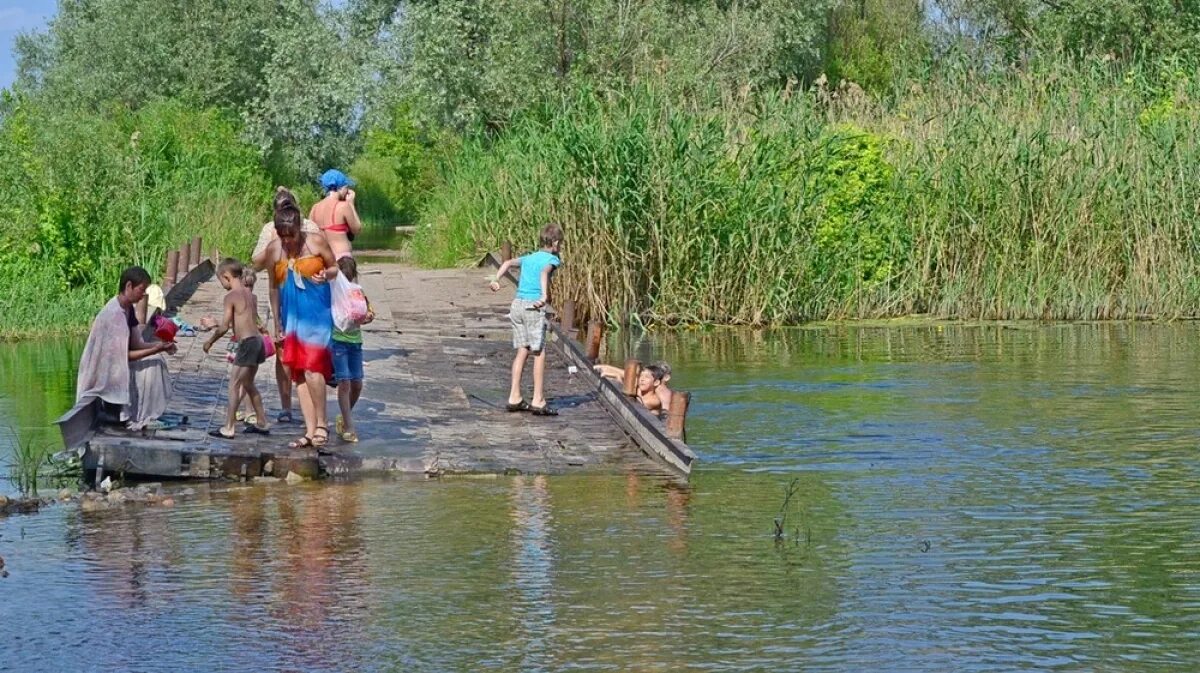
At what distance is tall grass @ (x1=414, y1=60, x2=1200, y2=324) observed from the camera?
2400cm

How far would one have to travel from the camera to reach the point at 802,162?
25422 mm

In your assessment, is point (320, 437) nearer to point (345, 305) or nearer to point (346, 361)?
point (346, 361)

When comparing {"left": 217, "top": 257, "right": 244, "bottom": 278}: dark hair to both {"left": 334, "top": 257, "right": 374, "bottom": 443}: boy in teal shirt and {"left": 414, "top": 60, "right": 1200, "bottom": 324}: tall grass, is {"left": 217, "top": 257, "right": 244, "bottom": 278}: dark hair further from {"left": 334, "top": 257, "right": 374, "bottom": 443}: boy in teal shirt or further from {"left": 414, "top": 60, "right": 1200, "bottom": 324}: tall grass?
{"left": 414, "top": 60, "right": 1200, "bottom": 324}: tall grass

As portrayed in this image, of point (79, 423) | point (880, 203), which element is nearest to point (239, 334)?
point (79, 423)

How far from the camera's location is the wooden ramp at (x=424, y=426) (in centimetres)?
1296

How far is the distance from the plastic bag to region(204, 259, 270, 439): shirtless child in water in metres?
0.68

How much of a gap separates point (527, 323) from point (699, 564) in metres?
4.87

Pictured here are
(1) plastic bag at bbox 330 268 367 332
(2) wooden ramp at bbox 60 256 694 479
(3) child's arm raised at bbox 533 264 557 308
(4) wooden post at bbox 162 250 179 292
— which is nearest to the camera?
(2) wooden ramp at bbox 60 256 694 479

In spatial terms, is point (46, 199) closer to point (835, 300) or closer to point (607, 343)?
point (607, 343)

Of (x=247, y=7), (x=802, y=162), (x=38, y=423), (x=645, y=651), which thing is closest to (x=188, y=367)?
(x=38, y=423)

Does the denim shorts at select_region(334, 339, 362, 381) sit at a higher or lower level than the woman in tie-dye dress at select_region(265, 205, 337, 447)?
lower

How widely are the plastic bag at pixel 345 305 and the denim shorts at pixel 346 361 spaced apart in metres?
0.24

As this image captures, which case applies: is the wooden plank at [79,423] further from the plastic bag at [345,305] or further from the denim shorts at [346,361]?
the plastic bag at [345,305]

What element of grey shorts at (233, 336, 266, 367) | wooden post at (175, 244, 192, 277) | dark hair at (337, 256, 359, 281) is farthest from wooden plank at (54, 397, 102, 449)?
wooden post at (175, 244, 192, 277)
